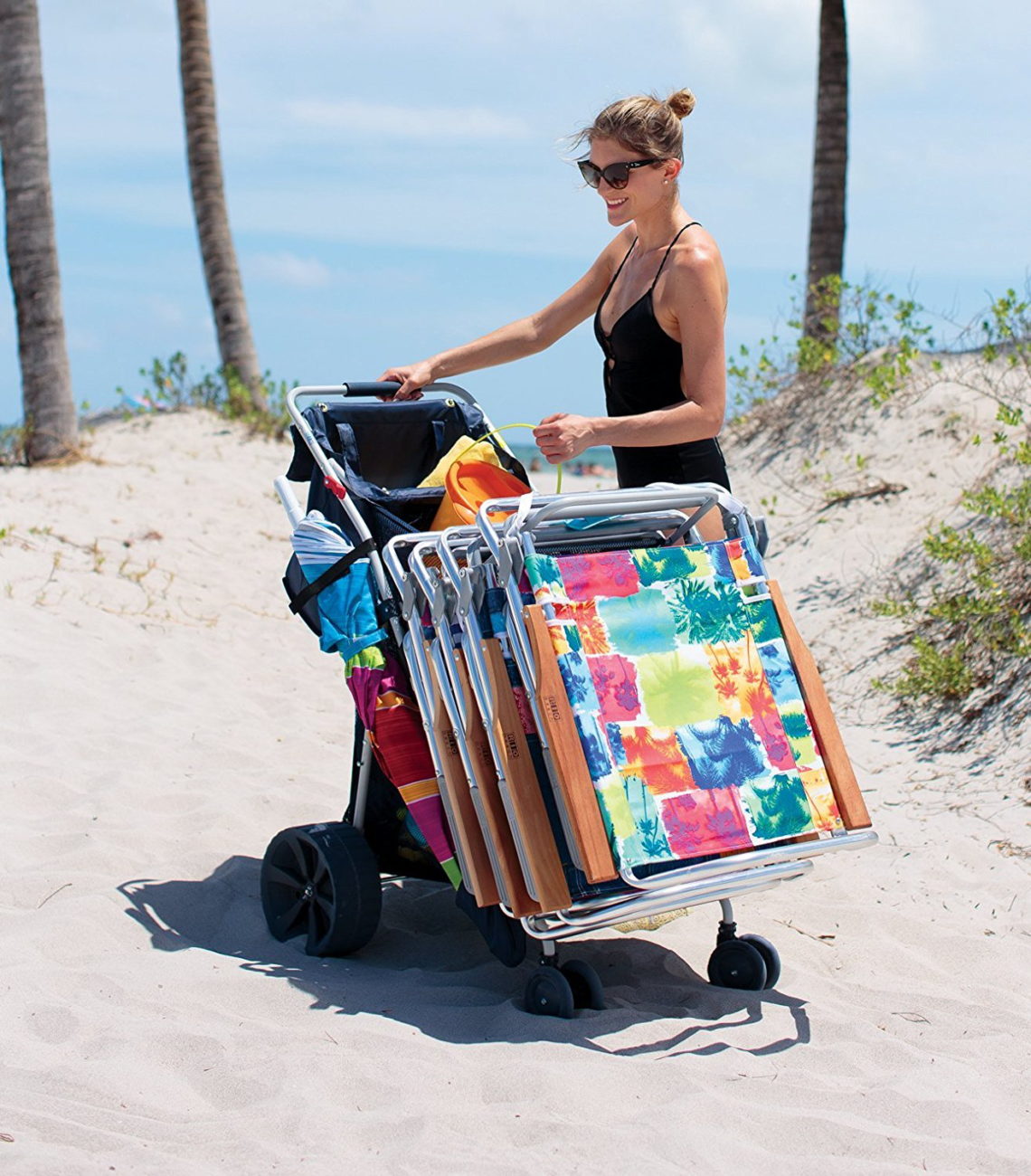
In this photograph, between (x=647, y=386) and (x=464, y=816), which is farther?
(x=647, y=386)

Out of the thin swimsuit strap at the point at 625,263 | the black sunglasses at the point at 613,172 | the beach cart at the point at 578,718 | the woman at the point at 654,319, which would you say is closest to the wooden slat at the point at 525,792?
the beach cart at the point at 578,718

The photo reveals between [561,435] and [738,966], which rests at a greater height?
[561,435]

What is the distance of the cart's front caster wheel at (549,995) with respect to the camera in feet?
11.4

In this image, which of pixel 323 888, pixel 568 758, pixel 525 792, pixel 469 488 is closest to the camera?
pixel 568 758

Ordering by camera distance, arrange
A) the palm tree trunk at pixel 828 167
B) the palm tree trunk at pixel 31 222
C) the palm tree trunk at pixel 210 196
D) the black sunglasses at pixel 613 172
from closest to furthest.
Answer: the black sunglasses at pixel 613 172, the palm tree trunk at pixel 31 222, the palm tree trunk at pixel 828 167, the palm tree trunk at pixel 210 196

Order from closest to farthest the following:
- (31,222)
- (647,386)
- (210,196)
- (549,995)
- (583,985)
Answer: (549,995) < (583,985) < (647,386) < (31,222) < (210,196)

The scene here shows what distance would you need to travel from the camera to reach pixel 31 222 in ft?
32.9

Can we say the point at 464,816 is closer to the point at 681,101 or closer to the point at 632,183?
the point at 632,183

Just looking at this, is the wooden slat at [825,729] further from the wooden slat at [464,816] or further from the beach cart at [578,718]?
the wooden slat at [464,816]

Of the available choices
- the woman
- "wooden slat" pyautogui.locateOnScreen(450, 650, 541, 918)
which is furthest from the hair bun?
"wooden slat" pyautogui.locateOnScreen(450, 650, 541, 918)

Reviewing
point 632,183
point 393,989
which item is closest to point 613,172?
point 632,183

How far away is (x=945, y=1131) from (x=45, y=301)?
→ 9.12 meters

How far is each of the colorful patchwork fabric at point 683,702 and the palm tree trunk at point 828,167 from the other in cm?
816

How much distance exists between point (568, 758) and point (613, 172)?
166 centimetres
